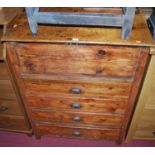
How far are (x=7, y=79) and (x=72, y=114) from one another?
1.56 feet

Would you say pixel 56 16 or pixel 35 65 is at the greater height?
pixel 56 16

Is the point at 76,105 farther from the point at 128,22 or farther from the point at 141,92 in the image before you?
the point at 128,22

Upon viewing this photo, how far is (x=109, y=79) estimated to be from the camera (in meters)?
0.97

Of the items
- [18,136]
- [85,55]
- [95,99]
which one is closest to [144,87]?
[95,99]

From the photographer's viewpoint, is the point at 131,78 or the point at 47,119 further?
the point at 47,119

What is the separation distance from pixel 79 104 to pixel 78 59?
357 mm

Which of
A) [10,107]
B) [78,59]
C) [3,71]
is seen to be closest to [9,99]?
[10,107]

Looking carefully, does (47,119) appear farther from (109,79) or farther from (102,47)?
(102,47)

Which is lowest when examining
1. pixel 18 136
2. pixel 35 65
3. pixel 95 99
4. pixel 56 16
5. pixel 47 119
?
pixel 18 136

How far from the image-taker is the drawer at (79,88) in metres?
1.00

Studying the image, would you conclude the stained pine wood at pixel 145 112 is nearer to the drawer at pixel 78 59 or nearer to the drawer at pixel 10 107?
the drawer at pixel 78 59

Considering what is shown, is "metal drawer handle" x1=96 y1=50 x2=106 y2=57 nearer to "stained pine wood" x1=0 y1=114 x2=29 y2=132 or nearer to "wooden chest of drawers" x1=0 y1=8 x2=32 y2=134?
"wooden chest of drawers" x1=0 y1=8 x2=32 y2=134

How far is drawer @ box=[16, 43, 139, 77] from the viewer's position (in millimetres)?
856

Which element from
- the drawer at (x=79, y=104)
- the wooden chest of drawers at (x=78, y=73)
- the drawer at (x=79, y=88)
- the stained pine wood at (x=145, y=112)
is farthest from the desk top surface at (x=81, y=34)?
the drawer at (x=79, y=104)
